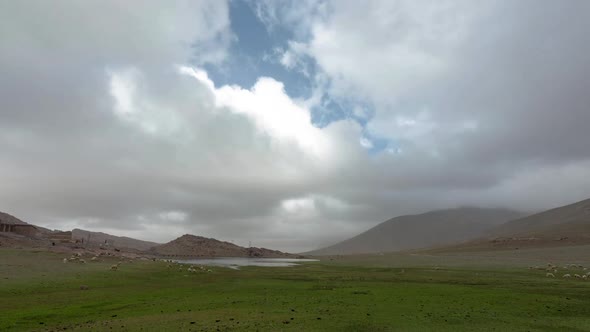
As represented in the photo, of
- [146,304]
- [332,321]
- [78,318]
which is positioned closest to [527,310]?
[332,321]

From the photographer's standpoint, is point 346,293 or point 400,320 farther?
point 346,293

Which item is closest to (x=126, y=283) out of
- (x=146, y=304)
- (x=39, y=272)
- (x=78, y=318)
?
(x=39, y=272)

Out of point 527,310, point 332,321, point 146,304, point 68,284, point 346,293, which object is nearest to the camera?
point 332,321

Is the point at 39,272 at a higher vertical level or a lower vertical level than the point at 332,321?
higher

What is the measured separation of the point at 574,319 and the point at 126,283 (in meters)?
35.4

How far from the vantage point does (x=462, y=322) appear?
19.7 metres

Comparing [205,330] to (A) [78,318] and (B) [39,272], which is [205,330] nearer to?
(A) [78,318]

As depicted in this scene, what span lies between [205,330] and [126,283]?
2621cm

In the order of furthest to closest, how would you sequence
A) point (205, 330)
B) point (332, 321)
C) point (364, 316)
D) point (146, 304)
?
point (146, 304), point (364, 316), point (332, 321), point (205, 330)

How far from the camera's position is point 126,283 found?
39.4 metres

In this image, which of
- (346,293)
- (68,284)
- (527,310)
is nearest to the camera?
(527,310)

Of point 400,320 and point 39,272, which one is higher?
point 39,272

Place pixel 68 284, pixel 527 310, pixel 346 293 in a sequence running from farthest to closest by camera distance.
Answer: pixel 68 284, pixel 346 293, pixel 527 310

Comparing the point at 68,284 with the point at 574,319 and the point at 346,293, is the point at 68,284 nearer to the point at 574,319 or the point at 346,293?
the point at 346,293
